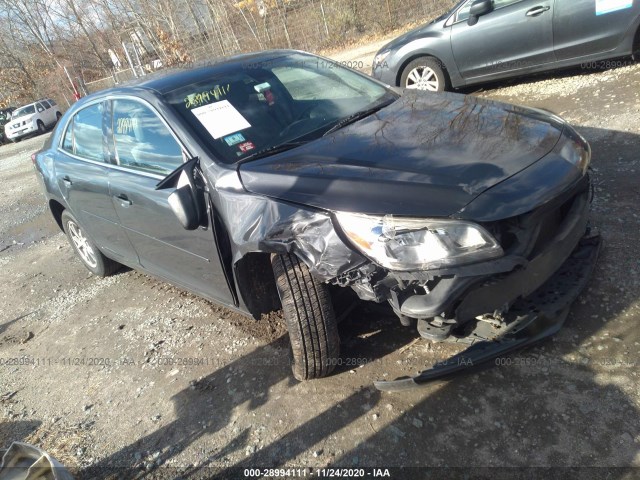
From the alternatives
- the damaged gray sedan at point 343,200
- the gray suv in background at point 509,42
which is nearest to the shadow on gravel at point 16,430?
the damaged gray sedan at point 343,200

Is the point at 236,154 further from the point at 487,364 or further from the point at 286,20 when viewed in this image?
the point at 286,20

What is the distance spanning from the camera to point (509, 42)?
601 centimetres

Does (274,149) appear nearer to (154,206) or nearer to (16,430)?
(154,206)

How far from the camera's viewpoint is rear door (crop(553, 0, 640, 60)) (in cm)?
535

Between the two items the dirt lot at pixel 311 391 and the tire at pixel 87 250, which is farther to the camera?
the tire at pixel 87 250

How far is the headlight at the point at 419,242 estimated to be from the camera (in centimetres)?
201

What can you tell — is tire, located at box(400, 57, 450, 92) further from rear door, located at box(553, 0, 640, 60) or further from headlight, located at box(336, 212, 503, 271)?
headlight, located at box(336, 212, 503, 271)

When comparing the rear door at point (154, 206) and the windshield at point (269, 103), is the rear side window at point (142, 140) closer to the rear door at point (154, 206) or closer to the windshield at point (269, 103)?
the rear door at point (154, 206)

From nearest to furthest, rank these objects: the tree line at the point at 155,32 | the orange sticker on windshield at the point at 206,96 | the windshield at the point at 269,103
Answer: the windshield at the point at 269,103, the orange sticker on windshield at the point at 206,96, the tree line at the point at 155,32

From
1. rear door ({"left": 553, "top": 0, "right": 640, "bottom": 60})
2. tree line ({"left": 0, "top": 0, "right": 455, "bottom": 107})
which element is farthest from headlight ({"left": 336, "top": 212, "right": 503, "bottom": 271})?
tree line ({"left": 0, "top": 0, "right": 455, "bottom": 107})

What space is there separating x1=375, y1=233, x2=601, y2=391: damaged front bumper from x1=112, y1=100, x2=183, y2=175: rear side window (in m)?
1.80

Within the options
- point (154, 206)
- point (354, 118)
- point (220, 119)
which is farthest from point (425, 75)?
point (154, 206)

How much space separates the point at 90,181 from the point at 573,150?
330cm

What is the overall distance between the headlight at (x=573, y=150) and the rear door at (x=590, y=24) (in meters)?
3.81
